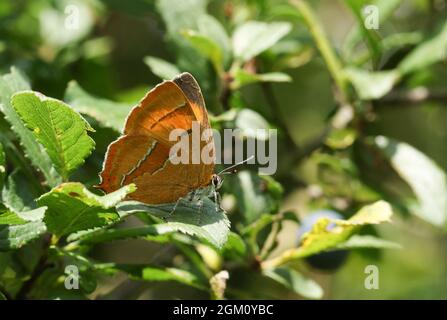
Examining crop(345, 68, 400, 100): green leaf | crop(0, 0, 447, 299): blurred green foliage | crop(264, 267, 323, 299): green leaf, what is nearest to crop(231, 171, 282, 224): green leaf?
crop(0, 0, 447, 299): blurred green foliage

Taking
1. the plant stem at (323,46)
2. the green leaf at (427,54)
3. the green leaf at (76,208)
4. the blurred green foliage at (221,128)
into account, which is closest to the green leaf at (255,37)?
the blurred green foliage at (221,128)

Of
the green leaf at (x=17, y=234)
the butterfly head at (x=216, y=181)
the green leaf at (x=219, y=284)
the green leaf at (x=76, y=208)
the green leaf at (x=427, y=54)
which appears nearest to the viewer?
the green leaf at (x=76, y=208)

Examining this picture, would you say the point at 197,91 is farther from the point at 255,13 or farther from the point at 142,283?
the point at 255,13

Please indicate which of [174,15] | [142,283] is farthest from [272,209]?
[174,15]

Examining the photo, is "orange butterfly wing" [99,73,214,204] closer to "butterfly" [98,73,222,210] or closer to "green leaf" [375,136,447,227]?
"butterfly" [98,73,222,210]

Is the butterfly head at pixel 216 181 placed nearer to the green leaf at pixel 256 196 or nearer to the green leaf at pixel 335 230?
the green leaf at pixel 256 196

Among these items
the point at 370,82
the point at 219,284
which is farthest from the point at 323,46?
the point at 219,284

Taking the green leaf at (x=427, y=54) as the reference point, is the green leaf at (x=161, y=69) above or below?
below
